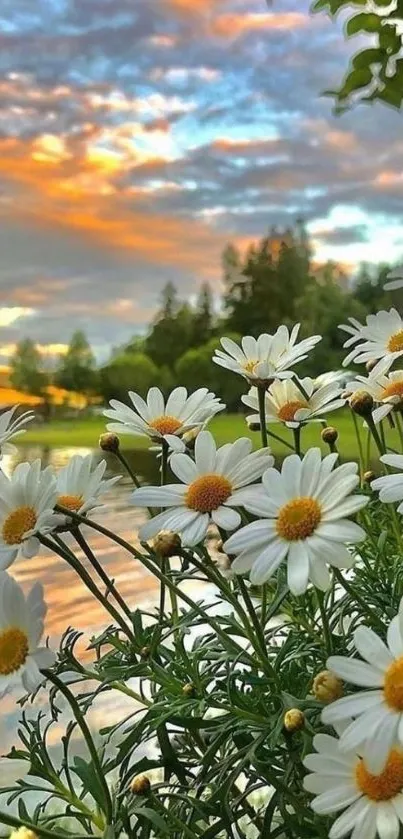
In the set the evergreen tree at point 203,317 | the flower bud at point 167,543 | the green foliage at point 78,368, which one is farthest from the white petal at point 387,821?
the evergreen tree at point 203,317

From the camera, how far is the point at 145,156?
1.73m

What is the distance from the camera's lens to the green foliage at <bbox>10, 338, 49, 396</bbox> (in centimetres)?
137

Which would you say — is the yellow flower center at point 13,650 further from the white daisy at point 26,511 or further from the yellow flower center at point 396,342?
the yellow flower center at point 396,342

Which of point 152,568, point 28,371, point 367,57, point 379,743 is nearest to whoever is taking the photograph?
point 379,743

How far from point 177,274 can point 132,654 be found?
53.9 inches

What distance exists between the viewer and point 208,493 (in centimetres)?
33

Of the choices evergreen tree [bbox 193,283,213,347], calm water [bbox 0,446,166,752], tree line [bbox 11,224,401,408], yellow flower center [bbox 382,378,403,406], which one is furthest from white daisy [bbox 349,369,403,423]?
evergreen tree [bbox 193,283,213,347]

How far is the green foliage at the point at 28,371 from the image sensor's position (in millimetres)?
1366

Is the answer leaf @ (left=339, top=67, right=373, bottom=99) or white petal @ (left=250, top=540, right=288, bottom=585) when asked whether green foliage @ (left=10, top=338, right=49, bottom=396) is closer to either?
leaf @ (left=339, top=67, right=373, bottom=99)

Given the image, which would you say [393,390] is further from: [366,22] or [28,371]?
[28,371]

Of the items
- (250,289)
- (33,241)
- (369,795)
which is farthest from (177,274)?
(369,795)

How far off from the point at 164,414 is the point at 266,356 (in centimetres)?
6

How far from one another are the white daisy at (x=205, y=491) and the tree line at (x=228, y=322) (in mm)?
831

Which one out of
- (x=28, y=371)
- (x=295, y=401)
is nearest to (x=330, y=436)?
(x=295, y=401)
